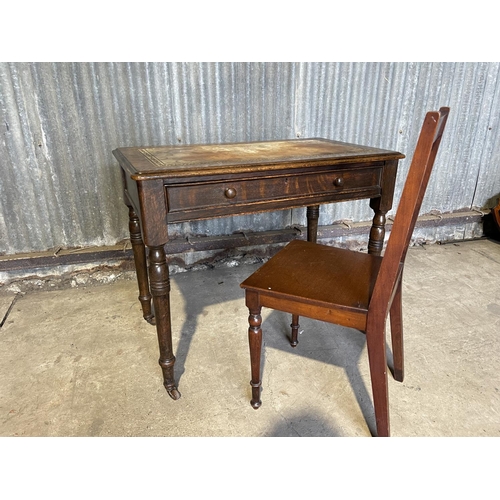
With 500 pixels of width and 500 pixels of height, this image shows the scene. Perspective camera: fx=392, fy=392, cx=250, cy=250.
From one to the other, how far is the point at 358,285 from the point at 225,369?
0.86 m

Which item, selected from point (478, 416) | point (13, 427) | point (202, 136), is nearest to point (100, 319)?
point (13, 427)

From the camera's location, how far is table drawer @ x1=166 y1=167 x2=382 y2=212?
61.8 inches

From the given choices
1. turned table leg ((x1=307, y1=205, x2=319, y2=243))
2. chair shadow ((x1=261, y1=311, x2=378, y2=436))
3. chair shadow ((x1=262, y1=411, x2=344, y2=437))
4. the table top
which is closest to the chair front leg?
chair shadow ((x1=262, y1=411, x2=344, y2=437))

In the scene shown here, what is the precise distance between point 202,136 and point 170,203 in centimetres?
143

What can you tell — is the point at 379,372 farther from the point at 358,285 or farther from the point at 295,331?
the point at 295,331

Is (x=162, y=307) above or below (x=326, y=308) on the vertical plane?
below

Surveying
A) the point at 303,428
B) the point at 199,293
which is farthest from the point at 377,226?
the point at 199,293

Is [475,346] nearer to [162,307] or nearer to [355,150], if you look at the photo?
[355,150]

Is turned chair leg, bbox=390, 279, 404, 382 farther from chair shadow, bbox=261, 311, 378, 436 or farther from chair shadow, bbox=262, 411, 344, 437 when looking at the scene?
chair shadow, bbox=262, 411, 344, 437

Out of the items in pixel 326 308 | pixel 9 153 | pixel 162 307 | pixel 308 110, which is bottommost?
pixel 162 307

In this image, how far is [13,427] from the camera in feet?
5.48

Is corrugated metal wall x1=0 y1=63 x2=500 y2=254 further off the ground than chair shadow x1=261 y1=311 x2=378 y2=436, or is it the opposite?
corrugated metal wall x1=0 y1=63 x2=500 y2=254

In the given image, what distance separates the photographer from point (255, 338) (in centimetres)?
168

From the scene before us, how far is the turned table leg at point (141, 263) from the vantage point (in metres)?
2.18
